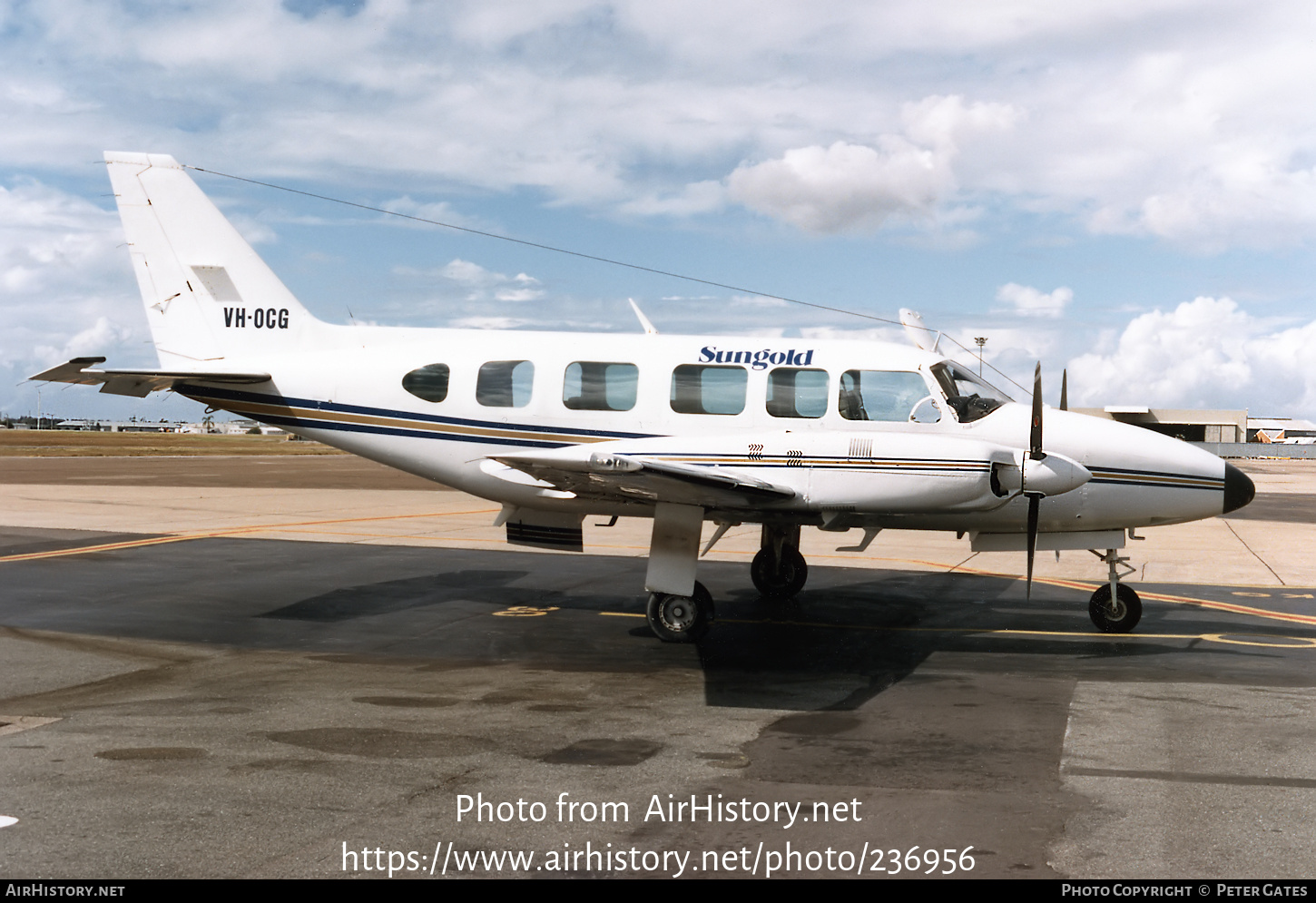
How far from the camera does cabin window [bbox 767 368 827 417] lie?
12500 mm

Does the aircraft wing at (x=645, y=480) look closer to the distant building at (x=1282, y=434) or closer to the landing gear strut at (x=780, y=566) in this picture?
the landing gear strut at (x=780, y=566)

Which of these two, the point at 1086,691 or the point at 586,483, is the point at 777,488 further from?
the point at 1086,691

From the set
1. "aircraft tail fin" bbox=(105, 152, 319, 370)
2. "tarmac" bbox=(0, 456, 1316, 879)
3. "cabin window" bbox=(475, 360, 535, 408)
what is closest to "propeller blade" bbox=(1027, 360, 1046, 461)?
"tarmac" bbox=(0, 456, 1316, 879)

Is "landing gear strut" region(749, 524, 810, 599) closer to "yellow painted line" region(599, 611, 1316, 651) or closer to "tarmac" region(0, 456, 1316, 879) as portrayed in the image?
"tarmac" region(0, 456, 1316, 879)

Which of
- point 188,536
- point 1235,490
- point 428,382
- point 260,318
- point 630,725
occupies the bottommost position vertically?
point 188,536

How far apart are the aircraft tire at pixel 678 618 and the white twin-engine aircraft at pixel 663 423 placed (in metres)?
0.02

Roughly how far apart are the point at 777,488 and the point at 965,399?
114 inches

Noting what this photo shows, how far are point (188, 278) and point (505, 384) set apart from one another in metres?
5.18

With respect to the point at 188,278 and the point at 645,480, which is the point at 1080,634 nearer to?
the point at 645,480

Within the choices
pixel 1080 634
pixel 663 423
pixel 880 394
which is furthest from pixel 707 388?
pixel 1080 634

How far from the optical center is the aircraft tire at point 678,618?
38.9 feet

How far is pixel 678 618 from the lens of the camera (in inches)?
468

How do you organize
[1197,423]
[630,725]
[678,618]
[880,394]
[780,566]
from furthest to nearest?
[1197,423] < [780,566] < [880,394] < [678,618] < [630,725]

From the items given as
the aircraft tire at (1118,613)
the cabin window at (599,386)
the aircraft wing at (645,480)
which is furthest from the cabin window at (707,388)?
the aircraft tire at (1118,613)
